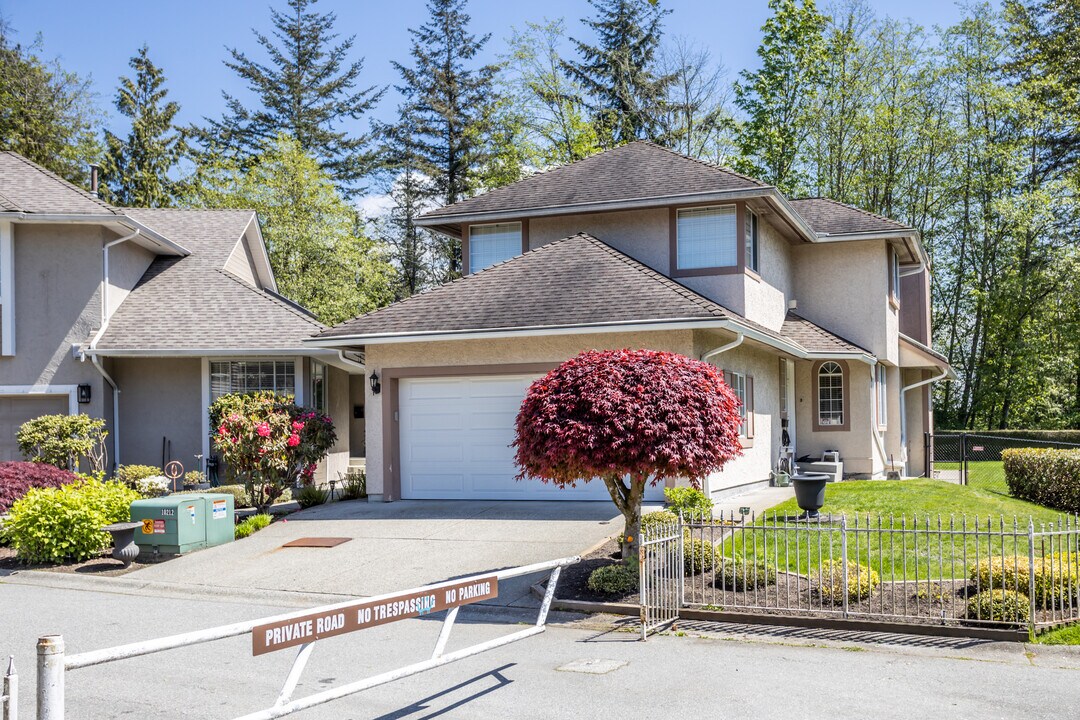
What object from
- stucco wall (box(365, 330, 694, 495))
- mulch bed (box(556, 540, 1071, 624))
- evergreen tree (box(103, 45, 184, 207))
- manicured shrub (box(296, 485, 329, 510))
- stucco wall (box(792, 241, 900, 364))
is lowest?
mulch bed (box(556, 540, 1071, 624))

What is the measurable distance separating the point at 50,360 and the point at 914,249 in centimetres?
2041

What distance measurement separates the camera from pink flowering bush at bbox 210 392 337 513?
55.5 feet

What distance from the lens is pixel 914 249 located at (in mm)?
24953

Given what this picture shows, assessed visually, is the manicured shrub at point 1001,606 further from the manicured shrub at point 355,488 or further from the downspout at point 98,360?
the downspout at point 98,360

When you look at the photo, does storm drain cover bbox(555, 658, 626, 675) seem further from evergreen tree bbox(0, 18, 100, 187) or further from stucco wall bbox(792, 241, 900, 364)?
evergreen tree bbox(0, 18, 100, 187)

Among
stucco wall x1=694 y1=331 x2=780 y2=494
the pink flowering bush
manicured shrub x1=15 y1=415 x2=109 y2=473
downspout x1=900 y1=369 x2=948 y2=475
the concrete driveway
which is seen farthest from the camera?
downspout x1=900 y1=369 x2=948 y2=475

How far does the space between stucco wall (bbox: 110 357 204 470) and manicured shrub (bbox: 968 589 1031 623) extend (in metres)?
16.1

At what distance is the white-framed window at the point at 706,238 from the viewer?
18.6 m

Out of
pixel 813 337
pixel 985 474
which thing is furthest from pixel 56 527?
pixel 985 474

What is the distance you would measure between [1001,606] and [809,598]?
1762mm

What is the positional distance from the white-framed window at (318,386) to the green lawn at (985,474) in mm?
14598

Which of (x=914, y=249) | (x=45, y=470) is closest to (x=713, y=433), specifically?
(x=45, y=470)

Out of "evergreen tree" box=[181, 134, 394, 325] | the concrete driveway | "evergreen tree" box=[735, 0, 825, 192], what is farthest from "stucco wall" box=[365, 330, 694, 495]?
"evergreen tree" box=[735, 0, 825, 192]

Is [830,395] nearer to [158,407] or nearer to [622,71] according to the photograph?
[158,407]
